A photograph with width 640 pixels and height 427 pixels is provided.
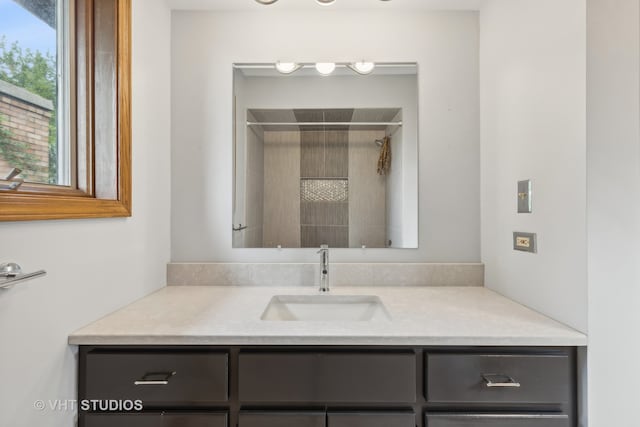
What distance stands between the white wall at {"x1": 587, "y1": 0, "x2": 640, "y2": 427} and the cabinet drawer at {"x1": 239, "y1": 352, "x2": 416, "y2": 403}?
1.84 ft

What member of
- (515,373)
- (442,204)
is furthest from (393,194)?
(515,373)

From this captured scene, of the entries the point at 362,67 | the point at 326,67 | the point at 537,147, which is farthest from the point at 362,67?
the point at 537,147

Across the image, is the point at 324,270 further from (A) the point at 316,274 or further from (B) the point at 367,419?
(B) the point at 367,419

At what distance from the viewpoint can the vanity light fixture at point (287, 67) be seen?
1.73 meters

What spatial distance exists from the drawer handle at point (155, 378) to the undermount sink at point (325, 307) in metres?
0.54

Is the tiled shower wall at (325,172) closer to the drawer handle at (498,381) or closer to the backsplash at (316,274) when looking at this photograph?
the backsplash at (316,274)

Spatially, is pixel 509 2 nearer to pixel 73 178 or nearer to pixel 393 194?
pixel 393 194

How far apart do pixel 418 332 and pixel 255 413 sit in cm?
55

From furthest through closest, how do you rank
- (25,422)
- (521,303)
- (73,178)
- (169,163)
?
(169,163) < (521,303) < (73,178) < (25,422)

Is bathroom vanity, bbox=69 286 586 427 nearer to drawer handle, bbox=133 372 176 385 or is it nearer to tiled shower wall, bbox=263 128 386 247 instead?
drawer handle, bbox=133 372 176 385

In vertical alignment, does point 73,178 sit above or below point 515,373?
above

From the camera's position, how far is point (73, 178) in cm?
126

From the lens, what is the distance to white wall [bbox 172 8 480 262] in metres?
1.73

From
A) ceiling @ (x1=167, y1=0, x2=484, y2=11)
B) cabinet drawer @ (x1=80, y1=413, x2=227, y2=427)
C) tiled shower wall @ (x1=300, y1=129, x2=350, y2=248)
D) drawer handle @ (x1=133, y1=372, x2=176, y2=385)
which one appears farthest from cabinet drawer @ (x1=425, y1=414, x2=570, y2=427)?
ceiling @ (x1=167, y1=0, x2=484, y2=11)
